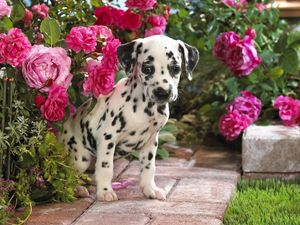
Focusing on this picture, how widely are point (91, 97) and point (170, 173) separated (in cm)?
82

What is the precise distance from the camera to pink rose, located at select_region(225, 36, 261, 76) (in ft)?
15.7

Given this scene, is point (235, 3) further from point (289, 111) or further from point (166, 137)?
point (166, 137)

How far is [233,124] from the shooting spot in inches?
189

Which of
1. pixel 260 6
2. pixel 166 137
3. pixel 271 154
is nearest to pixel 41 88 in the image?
pixel 166 137

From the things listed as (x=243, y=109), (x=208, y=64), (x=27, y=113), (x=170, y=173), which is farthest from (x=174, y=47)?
(x=208, y=64)

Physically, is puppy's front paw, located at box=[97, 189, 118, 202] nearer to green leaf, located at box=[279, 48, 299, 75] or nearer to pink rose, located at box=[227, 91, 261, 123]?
pink rose, located at box=[227, 91, 261, 123]

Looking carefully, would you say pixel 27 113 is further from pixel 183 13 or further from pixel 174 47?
pixel 183 13

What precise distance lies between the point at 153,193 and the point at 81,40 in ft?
2.75

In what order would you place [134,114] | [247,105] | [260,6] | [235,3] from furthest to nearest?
[260,6], [235,3], [247,105], [134,114]

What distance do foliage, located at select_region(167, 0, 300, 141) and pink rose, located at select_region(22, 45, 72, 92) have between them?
1482 mm

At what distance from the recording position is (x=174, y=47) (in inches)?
135

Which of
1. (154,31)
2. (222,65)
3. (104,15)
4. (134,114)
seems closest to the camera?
(134,114)

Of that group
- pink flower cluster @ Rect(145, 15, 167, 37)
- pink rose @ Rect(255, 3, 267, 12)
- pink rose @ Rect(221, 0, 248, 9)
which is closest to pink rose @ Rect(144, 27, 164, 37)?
pink flower cluster @ Rect(145, 15, 167, 37)

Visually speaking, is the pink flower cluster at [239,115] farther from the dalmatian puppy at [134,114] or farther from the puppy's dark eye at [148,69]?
the puppy's dark eye at [148,69]
